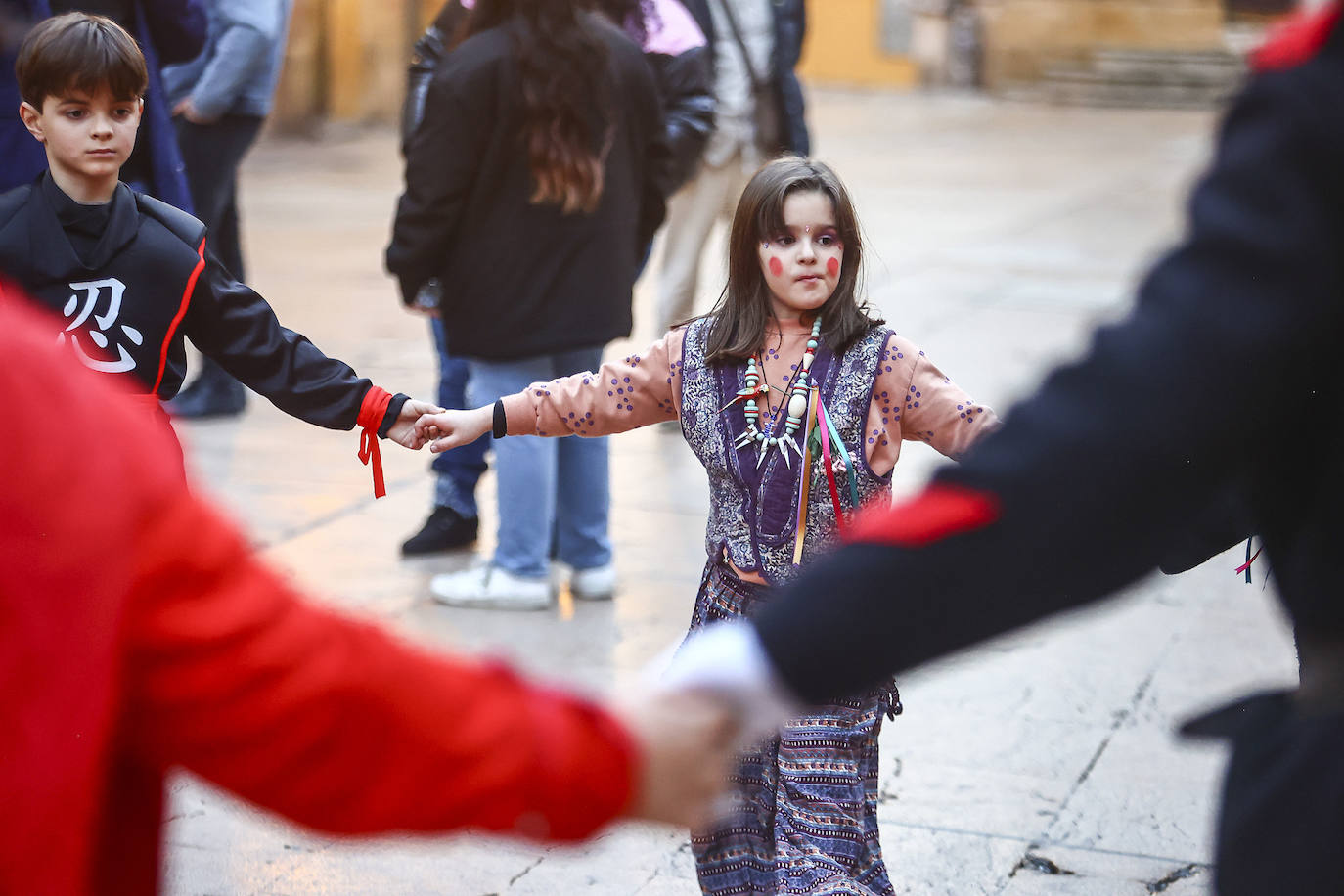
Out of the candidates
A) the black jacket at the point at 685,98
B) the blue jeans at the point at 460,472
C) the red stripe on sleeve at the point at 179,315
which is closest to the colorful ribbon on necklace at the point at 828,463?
the red stripe on sleeve at the point at 179,315

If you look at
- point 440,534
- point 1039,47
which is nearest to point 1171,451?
point 440,534

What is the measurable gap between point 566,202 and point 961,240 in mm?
8347

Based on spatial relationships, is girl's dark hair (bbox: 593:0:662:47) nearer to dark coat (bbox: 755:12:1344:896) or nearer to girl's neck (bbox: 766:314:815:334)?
girl's neck (bbox: 766:314:815:334)

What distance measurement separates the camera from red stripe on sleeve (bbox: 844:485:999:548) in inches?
62.1

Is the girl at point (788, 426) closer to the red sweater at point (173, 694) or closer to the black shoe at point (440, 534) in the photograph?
the red sweater at point (173, 694)

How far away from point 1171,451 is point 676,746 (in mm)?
528

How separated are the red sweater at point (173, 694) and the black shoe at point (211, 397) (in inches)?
237

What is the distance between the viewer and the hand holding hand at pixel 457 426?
345 centimetres

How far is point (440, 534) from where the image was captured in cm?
586

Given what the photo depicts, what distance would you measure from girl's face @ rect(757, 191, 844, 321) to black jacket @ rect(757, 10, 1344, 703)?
170 cm

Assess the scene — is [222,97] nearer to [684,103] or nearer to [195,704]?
[684,103]

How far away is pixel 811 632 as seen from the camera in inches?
63.3

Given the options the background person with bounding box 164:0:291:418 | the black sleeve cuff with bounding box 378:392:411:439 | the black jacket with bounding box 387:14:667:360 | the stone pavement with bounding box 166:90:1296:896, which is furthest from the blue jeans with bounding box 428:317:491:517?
the black sleeve cuff with bounding box 378:392:411:439

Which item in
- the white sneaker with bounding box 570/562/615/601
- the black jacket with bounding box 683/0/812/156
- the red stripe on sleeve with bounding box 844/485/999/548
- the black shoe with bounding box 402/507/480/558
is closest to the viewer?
the red stripe on sleeve with bounding box 844/485/999/548
